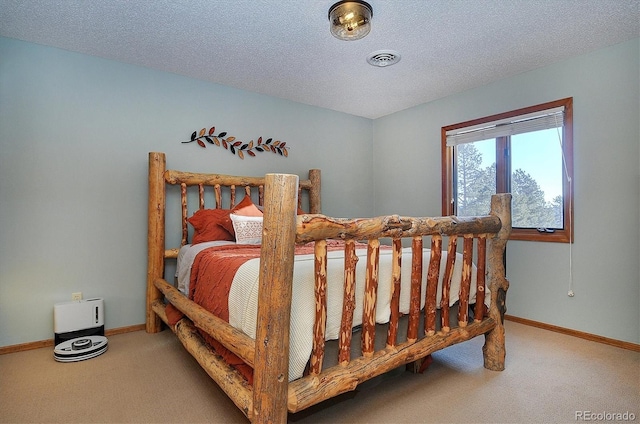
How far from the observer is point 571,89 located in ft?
9.32

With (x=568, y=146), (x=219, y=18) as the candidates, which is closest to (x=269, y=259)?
(x=219, y=18)

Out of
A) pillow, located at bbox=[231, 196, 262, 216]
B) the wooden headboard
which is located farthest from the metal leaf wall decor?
pillow, located at bbox=[231, 196, 262, 216]

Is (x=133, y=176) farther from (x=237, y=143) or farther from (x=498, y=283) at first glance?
(x=498, y=283)

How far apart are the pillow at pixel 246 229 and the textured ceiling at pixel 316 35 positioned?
4.45ft

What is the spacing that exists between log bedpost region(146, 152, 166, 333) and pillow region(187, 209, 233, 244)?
26 cm

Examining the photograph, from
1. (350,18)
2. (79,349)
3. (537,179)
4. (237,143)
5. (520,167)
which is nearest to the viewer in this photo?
(350,18)

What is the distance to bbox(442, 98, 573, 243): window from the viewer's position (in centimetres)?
292

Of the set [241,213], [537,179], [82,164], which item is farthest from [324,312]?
[537,179]

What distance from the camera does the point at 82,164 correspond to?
9.02ft

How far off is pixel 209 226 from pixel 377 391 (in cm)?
186

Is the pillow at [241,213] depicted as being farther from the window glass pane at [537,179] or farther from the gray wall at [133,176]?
the window glass pane at [537,179]

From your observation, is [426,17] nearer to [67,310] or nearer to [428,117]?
[428,117]

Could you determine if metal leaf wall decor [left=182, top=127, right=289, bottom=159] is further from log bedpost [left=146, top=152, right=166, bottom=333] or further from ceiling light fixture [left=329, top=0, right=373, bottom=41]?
ceiling light fixture [left=329, top=0, right=373, bottom=41]

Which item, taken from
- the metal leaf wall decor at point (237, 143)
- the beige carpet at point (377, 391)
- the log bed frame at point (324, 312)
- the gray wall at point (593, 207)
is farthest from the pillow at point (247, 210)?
the gray wall at point (593, 207)
